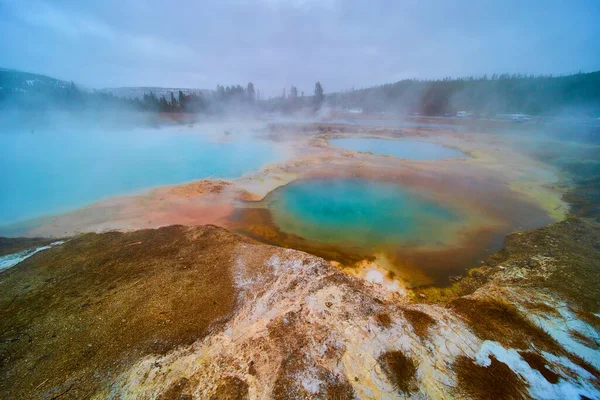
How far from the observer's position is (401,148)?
21.0 meters

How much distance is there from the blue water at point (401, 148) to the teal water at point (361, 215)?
8.65 metres

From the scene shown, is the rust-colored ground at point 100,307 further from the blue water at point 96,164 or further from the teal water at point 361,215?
the blue water at point 96,164

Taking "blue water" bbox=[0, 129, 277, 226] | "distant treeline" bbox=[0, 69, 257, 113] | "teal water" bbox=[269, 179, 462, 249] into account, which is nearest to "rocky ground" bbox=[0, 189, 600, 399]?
"teal water" bbox=[269, 179, 462, 249]

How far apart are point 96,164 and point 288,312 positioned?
17.3m

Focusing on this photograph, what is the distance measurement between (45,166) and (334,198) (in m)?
18.5

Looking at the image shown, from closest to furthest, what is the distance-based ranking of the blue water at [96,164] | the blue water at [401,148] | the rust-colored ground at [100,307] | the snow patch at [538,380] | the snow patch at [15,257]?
the snow patch at [538,380], the rust-colored ground at [100,307], the snow patch at [15,257], the blue water at [96,164], the blue water at [401,148]

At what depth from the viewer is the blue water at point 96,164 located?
1003 cm

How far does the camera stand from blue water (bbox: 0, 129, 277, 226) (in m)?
10.0

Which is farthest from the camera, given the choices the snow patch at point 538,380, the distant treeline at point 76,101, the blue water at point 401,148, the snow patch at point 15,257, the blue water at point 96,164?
the distant treeline at point 76,101

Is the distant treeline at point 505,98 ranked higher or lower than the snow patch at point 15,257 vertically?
higher

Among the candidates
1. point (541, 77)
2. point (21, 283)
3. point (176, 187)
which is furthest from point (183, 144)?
point (541, 77)

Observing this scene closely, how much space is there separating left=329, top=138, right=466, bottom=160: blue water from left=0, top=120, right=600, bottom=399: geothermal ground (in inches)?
435

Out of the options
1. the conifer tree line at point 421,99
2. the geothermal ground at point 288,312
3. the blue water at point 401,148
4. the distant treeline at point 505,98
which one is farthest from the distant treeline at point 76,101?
the geothermal ground at point 288,312

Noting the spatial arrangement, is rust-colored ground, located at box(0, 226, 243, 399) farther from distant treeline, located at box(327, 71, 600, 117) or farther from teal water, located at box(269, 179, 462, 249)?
distant treeline, located at box(327, 71, 600, 117)
